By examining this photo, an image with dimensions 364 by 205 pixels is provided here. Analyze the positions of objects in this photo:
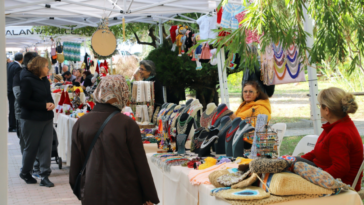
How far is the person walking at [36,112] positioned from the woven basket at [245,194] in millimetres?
3269

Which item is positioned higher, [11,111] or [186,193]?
[11,111]

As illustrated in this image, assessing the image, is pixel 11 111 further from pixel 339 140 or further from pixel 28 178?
pixel 339 140

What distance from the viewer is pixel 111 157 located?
211 centimetres

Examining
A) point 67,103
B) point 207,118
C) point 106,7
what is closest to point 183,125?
point 207,118

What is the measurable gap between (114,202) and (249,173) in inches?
30.1

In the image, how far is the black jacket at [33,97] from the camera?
4.46 metres

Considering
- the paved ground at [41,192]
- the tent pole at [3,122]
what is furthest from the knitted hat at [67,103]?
the tent pole at [3,122]

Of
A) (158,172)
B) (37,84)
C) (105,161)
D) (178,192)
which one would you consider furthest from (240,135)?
(37,84)

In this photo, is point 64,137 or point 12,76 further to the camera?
point 12,76

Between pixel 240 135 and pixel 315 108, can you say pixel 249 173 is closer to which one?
pixel 240 135

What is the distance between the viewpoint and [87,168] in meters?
2.15

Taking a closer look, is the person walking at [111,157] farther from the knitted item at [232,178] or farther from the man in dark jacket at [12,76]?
the man in dark jacket at [12,76]

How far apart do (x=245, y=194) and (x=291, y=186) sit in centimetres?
22

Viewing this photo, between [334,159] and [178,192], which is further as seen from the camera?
[178,192]
